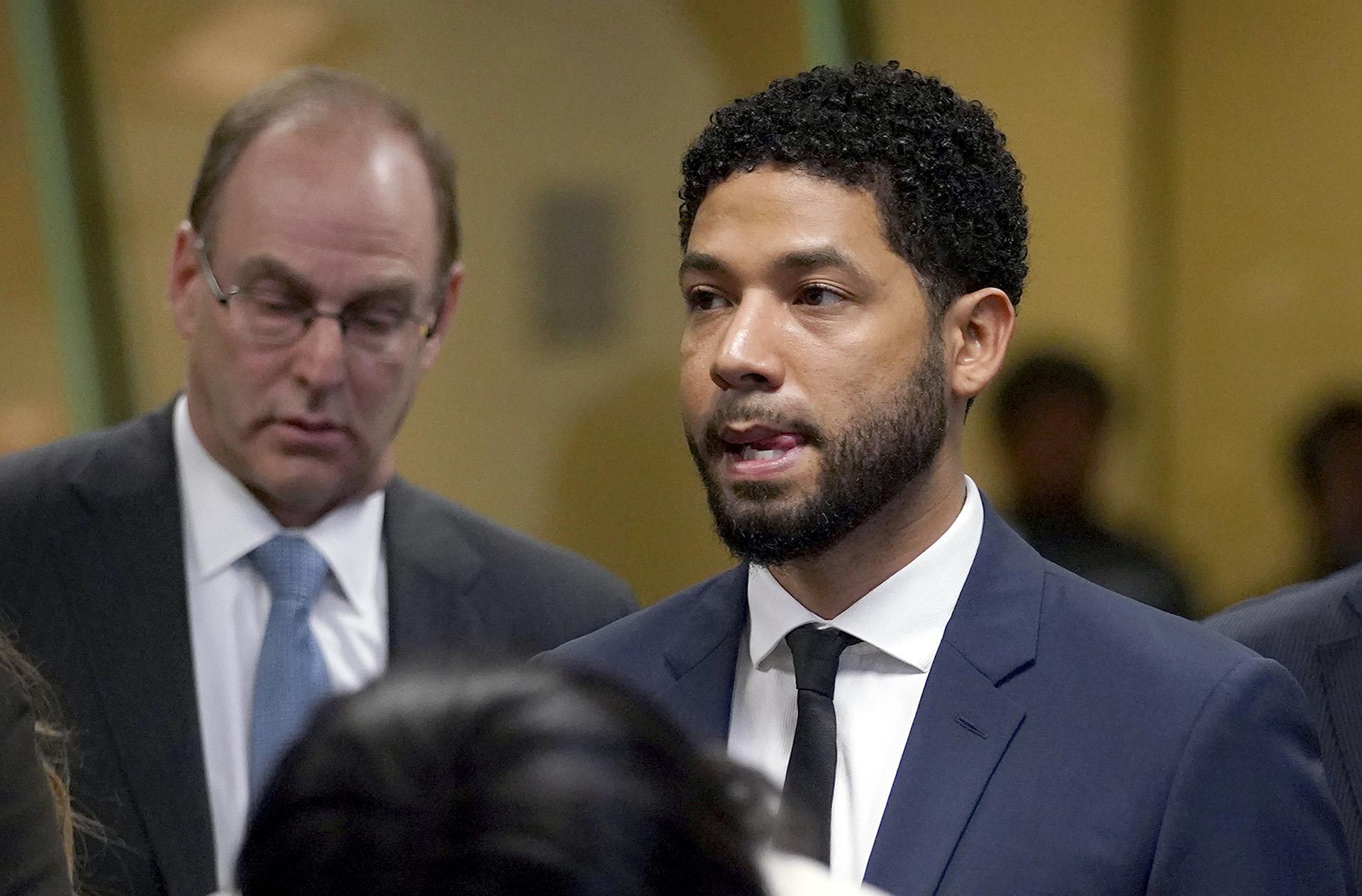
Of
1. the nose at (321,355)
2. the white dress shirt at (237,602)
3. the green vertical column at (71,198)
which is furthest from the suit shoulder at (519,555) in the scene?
the green vertical column at (71,198)

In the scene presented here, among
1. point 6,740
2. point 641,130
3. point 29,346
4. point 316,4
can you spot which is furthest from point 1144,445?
point 6,740

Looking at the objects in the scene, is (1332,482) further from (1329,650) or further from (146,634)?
(146,634)

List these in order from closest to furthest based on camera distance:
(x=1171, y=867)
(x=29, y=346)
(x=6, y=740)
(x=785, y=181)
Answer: (x=6, y=740)
(x=1171, y=867)
(x=785, y=181)
(x=29, y=346)

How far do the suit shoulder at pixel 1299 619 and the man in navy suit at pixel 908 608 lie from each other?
467 mm

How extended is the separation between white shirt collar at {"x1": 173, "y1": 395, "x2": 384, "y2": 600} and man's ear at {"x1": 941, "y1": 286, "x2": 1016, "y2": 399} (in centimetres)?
119

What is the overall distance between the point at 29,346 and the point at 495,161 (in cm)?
137

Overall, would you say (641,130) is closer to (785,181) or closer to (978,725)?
(785,181)

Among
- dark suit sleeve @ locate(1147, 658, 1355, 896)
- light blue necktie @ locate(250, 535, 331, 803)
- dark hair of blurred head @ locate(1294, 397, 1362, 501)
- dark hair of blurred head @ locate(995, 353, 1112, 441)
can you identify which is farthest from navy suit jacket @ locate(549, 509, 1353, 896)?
dark hair of blurred head @ locate(1294, 397, 1362, 501)

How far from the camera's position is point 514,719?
78 cm

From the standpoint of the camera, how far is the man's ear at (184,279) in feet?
9.21

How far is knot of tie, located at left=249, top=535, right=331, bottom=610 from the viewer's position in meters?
2.70

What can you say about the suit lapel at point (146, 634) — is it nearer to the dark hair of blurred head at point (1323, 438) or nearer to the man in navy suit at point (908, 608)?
the man in navy suit at point (908, 608)

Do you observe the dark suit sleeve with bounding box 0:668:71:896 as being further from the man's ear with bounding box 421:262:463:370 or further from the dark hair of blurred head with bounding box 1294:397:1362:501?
the dark hair of blurred head with bounding box 1294:397:1362:501

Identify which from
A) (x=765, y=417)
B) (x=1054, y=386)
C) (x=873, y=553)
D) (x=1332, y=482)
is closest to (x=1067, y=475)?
(x=1054, y=386)
